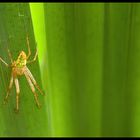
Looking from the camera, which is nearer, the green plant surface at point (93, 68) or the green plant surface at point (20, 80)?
the green plant surface at point (20, 80)

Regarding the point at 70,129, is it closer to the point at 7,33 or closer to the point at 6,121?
the point at 6,121

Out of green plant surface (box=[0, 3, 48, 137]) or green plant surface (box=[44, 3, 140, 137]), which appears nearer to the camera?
green plant surface (box=[0, 3, 48, 137])

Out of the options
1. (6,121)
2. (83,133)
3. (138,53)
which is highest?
(138,53)

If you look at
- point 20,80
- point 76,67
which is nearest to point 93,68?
point 76,67

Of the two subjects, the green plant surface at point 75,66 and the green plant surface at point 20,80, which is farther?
the green plant surface at point 75,66

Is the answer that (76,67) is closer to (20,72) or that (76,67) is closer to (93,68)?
(93,68)

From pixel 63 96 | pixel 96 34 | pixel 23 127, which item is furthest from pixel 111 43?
pixel 23 127
